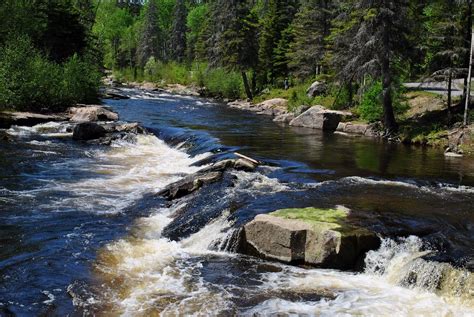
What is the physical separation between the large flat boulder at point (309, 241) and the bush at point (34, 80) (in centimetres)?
2021

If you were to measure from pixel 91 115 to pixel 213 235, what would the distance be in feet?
72.7

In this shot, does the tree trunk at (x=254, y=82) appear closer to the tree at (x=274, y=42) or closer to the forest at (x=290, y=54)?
the forest at (x=290, y=54)

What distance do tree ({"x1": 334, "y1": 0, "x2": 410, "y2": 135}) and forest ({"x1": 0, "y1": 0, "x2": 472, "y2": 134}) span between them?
5cm

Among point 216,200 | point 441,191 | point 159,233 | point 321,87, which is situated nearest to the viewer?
point 159,233

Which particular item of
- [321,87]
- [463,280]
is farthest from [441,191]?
[321,87]

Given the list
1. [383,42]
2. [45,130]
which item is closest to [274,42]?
[383,42]

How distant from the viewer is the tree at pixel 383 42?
2564cm

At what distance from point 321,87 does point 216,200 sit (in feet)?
99.1

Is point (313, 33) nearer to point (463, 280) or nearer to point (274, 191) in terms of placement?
point (274, 191)

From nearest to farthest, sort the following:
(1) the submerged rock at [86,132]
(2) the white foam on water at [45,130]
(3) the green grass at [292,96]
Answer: (1) the submerged rock at [86,132] → (2) the white foam on water at [45,130] → (3) the green grass at [292,96]

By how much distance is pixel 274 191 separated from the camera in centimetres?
1399

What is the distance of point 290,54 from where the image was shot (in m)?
49.9

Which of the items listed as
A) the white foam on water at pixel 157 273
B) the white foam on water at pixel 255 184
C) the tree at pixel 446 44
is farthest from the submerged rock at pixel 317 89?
the white foam on water at pixel 157 273

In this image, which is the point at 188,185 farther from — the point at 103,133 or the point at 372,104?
the point at 372,104
